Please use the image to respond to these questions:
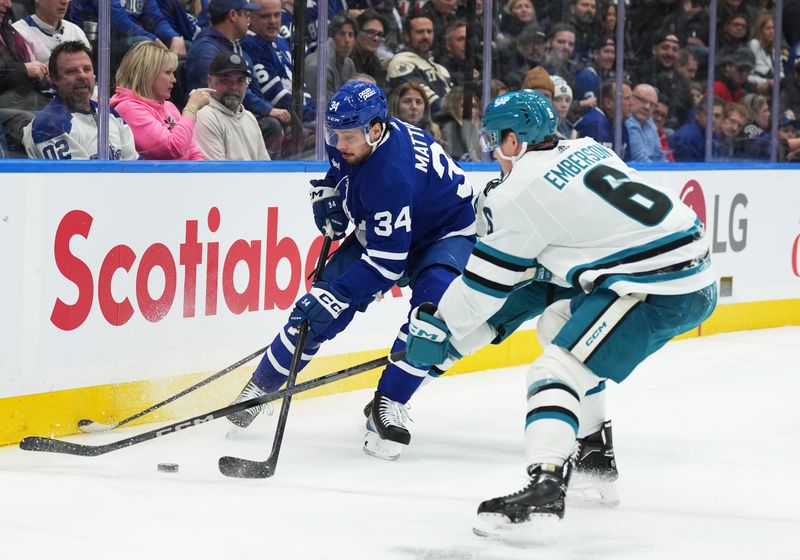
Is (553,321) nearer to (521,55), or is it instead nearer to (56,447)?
(56,447)

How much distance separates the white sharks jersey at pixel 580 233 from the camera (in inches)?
118

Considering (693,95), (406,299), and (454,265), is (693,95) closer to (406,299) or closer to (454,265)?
(406,299)

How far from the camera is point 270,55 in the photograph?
496 centimetres

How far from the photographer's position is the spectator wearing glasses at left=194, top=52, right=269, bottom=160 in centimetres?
468

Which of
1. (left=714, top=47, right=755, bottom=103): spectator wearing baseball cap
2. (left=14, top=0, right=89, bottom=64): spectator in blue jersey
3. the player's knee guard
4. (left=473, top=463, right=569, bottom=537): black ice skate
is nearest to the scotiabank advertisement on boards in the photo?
(left=14, top=0, right=89, bottom=64): spectator in blue jersey

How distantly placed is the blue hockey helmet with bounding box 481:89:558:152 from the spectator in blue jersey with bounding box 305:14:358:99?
205 centimetres

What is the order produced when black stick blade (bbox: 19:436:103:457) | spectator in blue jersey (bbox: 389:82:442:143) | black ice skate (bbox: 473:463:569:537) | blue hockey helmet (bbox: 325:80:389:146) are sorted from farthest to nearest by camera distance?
spectator in blue jersey (bbox: 389:82:442:143)
blue hockey helmet (bbox: 325:80:389:146)
black stick blade (bbox: 19:436:103:457)
black ice skate (bbox: 473:463:569:537)

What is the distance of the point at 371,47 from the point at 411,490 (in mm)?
2354

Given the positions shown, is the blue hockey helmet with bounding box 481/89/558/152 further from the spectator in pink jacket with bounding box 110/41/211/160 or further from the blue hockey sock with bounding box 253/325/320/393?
the spectator in pink jacket with bounding box 110/41/211/160

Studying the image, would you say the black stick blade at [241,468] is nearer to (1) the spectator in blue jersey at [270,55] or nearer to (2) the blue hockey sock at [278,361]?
(2) the blue hockey sock at [278,361]

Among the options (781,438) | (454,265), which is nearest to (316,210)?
(454,265)

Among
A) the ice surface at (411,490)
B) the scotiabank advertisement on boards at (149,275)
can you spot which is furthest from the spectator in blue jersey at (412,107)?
the ice surface at (411,490)

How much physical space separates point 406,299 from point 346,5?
48.7 inches

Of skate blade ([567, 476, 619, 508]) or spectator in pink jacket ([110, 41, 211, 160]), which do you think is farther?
spectator in pink jacket ([110, 41, 211, 160])
